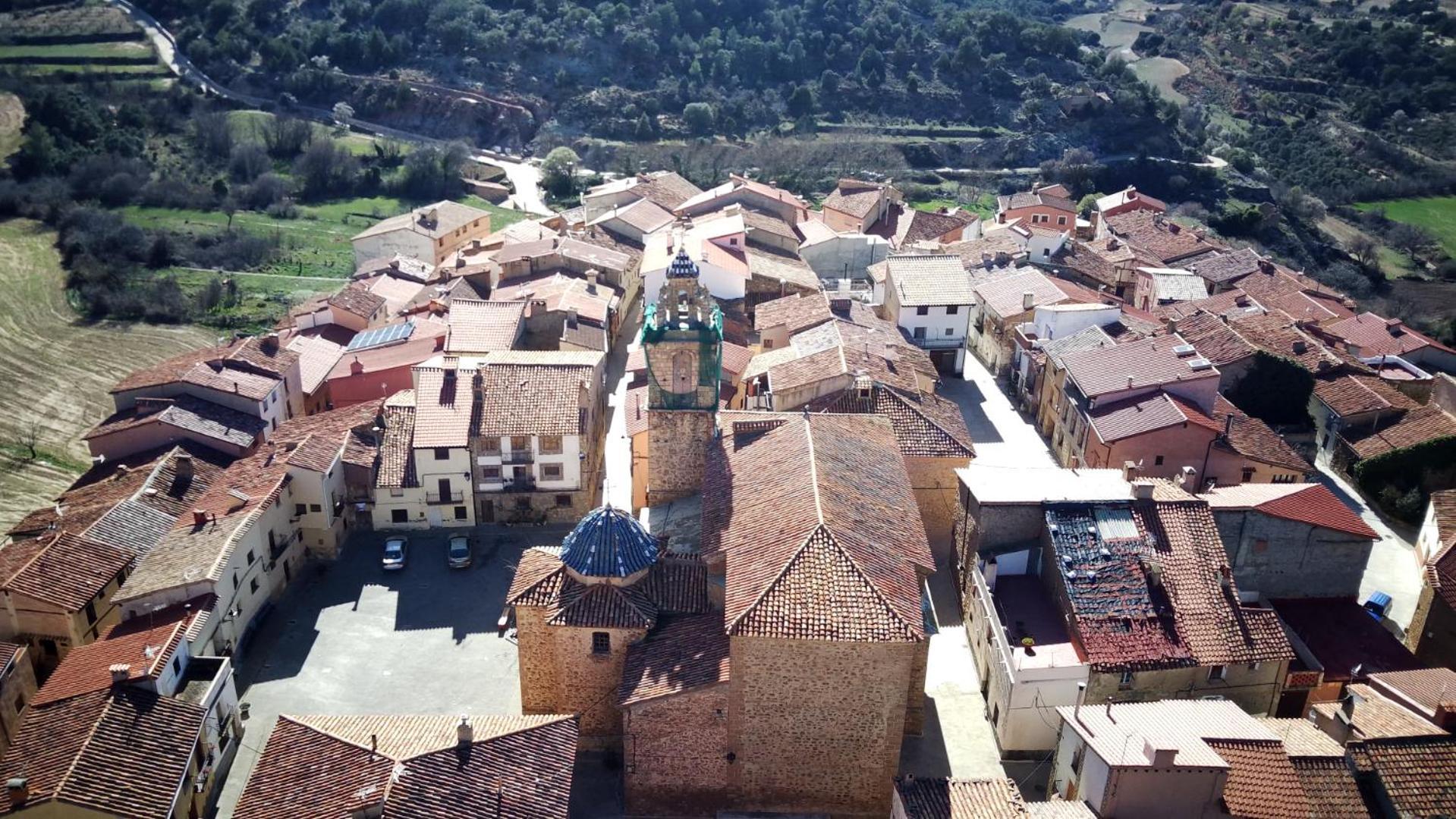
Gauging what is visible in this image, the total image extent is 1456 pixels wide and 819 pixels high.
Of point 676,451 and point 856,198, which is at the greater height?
point 676,451

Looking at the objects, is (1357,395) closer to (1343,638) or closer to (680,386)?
(1343,638)

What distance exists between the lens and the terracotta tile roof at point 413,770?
25.6 metres

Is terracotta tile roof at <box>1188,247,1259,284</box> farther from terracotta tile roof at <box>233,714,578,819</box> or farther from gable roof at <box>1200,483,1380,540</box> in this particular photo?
terracotta tile roof at <box>233,714,578,819</box>

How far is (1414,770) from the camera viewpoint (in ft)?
90.8

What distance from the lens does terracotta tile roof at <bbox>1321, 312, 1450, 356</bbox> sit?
59.2 metres

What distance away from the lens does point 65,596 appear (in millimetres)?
35688

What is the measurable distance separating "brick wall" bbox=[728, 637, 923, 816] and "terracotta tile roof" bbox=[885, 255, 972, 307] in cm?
3035

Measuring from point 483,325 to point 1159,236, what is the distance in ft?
163

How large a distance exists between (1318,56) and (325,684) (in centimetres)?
12363

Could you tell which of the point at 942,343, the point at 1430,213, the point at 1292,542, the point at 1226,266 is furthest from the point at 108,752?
the point at 1430,213

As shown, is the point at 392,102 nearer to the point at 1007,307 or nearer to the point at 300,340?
the point at 300,340

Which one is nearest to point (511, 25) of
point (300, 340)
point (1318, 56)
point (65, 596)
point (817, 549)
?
point (300, 340)

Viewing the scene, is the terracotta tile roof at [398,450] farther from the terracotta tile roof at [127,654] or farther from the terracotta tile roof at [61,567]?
the terracotta tile roof at [127,654]

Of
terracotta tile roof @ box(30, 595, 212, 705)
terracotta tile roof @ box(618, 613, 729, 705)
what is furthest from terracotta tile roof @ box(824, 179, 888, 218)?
terracotta tile roof @ box(30, 595, 212, 705)
